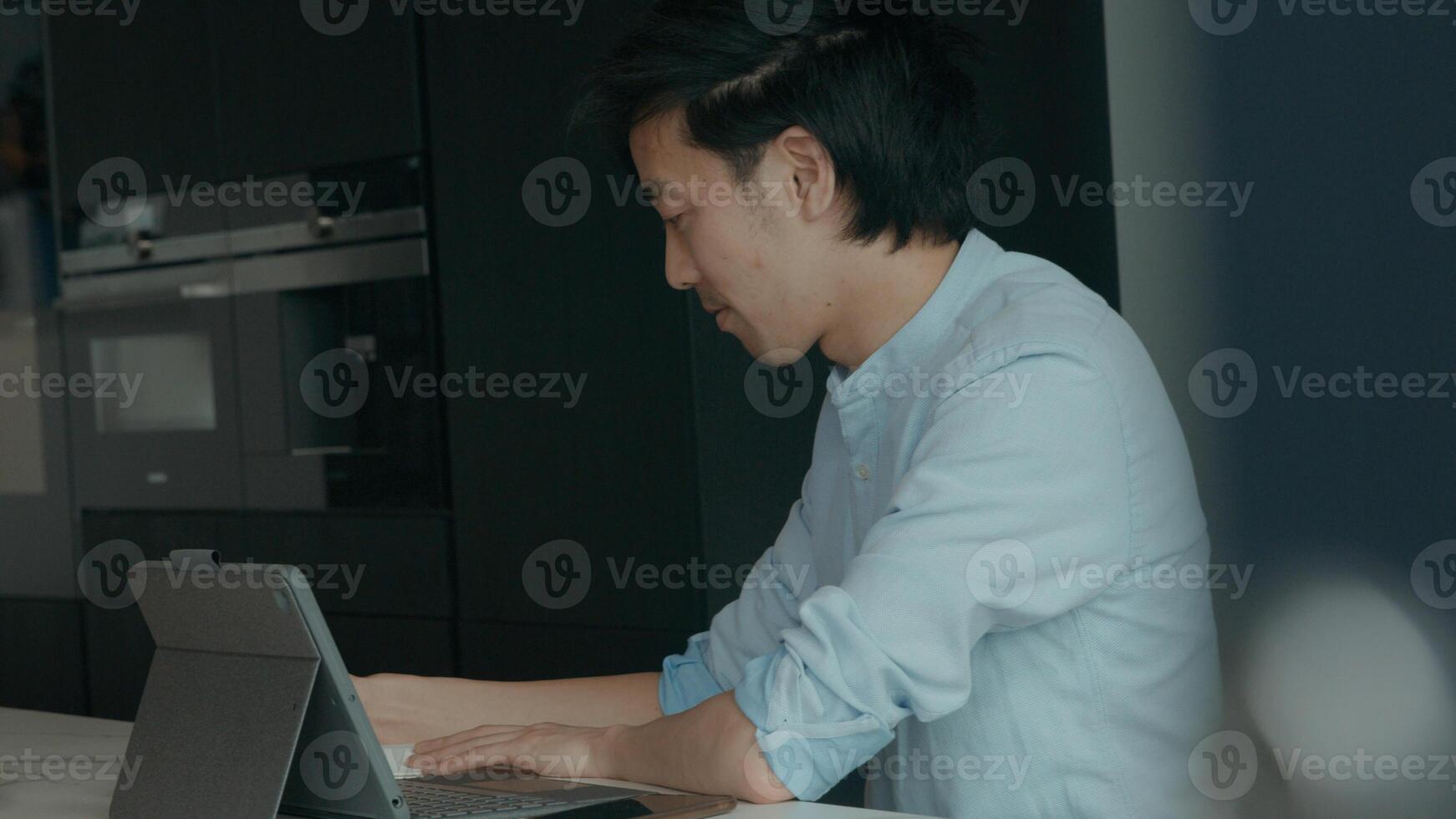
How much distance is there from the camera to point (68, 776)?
127 centimetres

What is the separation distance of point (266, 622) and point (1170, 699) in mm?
685

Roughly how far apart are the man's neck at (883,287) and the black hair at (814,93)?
0.01 meters

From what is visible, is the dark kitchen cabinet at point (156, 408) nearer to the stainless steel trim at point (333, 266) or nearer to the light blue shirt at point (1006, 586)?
the stainless steel trim at point (333, 266)

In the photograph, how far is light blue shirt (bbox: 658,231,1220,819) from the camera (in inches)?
41.2

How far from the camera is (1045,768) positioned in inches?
45.8

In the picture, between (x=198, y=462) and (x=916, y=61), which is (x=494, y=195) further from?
(x=916, y=61)

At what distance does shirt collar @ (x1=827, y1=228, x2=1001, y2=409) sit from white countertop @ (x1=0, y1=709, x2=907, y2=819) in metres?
0.40

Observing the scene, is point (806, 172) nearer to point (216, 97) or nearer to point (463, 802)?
point (463, 802)

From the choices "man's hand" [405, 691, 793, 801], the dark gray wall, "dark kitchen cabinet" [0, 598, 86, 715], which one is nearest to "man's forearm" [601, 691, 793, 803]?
"man's hand" [405, 691, 793, 801]

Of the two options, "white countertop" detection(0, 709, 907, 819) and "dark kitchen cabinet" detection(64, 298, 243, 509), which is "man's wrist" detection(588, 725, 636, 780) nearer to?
"white countertop" detection(0, 709, 907, 819)

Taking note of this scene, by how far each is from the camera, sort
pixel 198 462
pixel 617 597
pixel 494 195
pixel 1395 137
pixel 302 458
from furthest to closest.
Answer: pixel 198 462 < pixel 302 458 < pixel 494 195 < pixel 617 597 < pixel 1395 137

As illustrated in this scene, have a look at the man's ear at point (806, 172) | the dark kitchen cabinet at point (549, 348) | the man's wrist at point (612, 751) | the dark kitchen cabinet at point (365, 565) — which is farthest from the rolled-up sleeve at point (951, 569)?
the dark kitchen cabinet at point (365, 565)

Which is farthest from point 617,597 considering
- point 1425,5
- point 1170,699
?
point 1425,5

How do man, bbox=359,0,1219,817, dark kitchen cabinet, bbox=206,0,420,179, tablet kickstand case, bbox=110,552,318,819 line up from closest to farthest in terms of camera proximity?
tablet kickstand case, bbox=110,552,318,819 < man, bbox=359,0,1219,817 < dark kitchen cabinet, bbox=206,0,420,179
